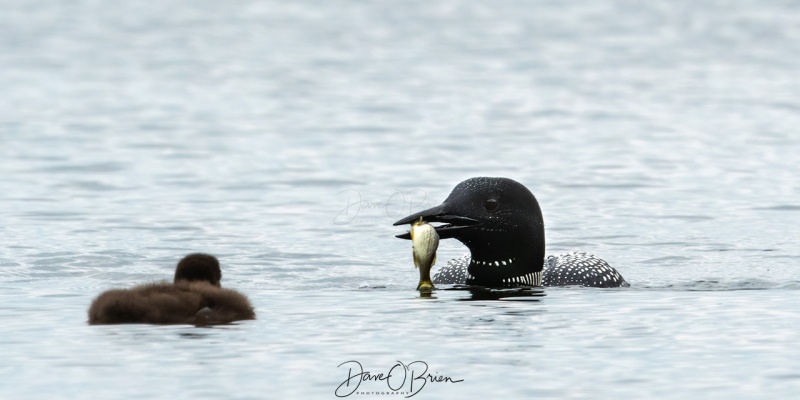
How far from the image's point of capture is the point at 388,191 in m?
19.2

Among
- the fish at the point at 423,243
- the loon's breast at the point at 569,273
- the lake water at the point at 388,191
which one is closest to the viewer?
the lake water at the point at 388,191

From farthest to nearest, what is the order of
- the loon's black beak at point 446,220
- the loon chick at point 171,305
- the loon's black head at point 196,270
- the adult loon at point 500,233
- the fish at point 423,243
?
the adult loon at point 500,233 < the loon's black beak at point 446,220 < the fish at point 423,243 < the loon's black head at point 196,270 < the loon chick at point 171,305

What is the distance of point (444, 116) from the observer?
27.8 metres

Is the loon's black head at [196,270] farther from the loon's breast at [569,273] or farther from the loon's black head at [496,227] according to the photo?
the loon's breast at [569,273]

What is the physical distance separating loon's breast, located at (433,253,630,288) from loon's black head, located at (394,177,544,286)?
0.21 metres

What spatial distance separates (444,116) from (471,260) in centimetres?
1571

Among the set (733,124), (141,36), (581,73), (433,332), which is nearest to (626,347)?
(433,332)

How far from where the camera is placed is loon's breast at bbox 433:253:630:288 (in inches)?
481

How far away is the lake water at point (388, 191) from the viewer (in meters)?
8.94

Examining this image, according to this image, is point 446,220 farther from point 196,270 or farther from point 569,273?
point 196,270
